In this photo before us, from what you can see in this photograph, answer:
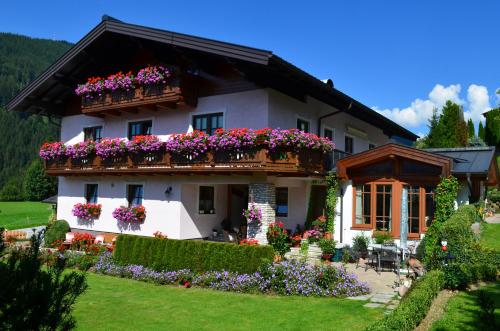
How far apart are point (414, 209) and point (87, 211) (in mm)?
14611

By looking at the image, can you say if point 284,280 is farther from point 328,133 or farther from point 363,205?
point 328,133

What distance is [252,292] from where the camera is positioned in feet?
37.5

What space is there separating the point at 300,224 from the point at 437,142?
19.1 m

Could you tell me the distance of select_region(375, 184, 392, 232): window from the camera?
15.6 meters

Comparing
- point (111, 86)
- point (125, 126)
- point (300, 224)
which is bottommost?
point (300, 224)

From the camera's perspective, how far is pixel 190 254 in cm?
1339

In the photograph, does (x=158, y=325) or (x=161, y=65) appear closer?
(x=158, y=325)

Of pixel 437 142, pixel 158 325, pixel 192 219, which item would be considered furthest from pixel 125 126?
pixel 437 142

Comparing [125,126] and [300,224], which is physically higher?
[125,126]

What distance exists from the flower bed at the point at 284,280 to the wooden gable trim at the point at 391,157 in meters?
5.13

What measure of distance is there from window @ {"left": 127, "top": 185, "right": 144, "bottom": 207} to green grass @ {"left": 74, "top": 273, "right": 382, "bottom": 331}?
26.3 feet

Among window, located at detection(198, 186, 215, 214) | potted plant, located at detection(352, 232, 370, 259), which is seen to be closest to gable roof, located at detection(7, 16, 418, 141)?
potted plant, located at detection(352, 232, 370, 259)

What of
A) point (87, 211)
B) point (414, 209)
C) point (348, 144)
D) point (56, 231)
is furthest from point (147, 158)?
point (414, 209)

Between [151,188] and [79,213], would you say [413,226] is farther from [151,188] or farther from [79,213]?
[79,213]
